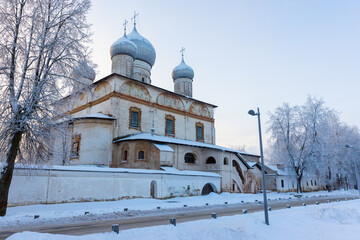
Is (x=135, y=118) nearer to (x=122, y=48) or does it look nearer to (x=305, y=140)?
(x=122, y=48)

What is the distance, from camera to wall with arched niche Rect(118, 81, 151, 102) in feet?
85.7

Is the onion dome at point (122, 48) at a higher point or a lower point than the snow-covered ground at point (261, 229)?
higher

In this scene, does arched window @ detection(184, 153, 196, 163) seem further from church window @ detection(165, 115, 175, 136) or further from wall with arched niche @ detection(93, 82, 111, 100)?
wall with arched niche @ detection(93, 82, 111, 100)

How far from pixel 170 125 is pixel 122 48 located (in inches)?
408

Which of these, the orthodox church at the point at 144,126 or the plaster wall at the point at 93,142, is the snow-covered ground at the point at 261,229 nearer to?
the orthodox church at the point at 144,126

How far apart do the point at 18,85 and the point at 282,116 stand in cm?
2830

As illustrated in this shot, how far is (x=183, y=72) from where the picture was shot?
36.9 m

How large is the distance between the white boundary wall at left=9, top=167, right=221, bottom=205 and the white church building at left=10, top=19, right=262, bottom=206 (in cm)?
5

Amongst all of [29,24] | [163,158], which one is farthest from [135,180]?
[29,24]

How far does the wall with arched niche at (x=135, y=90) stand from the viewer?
26108 millimetres

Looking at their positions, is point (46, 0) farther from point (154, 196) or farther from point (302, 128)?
point (302, 128)

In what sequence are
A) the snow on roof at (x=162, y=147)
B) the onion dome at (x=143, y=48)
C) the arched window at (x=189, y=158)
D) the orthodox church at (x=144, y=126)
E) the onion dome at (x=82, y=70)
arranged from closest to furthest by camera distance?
the onion dome at (x=82, y=70) < the snow on roof at (x=162, y=147) < the orthodox church at (x=144, y=126) < the arched window at (x=189, y=158) < the onion dome at (x=143, y=48)

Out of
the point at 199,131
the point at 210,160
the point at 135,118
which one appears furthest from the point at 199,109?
the point at 135,118

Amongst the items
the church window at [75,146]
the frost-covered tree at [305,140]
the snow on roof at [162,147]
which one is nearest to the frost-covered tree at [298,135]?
the frost-covered tree at [305,140]
